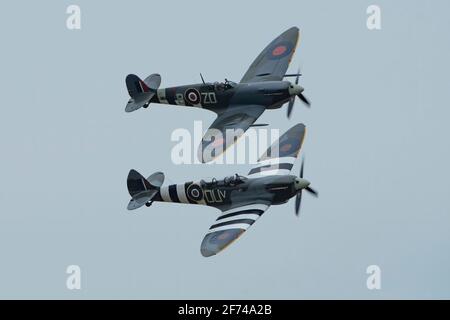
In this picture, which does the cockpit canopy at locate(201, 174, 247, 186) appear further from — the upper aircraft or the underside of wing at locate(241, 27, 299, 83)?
the underside of wing at locate(241, 27, 299, 83)

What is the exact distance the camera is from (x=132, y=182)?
47.9 metres

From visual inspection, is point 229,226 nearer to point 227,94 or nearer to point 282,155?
point 282,155

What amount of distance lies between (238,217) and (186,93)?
9.15 meters

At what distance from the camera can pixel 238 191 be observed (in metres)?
45.6

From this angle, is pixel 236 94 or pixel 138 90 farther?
pixel 138 90

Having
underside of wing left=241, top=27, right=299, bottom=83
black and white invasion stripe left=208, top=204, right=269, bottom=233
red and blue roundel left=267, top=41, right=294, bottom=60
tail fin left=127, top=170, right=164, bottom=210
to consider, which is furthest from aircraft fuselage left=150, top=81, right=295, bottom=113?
black and white invasion stripe left=208, top=204, right=269, bottom=233

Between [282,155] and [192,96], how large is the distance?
5913mm

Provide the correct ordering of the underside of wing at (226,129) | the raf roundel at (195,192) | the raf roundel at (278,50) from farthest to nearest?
the raf roundel at (278,50), the raf roundel at (195,192), the underside of wing at (226,129)

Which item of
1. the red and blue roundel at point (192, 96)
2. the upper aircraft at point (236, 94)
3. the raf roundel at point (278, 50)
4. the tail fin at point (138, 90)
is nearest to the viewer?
the upper aircraft at point (236, 94)

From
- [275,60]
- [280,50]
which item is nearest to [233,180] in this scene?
[275,60]

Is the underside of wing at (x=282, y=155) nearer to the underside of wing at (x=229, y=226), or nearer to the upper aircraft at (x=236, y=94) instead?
the upper aircraft at (x=236, y=94)

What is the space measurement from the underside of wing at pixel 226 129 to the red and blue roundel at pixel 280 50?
160 inches

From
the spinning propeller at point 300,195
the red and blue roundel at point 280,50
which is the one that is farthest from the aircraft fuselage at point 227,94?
the spinning propeller at point 300,195

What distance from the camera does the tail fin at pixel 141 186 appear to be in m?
47.5
